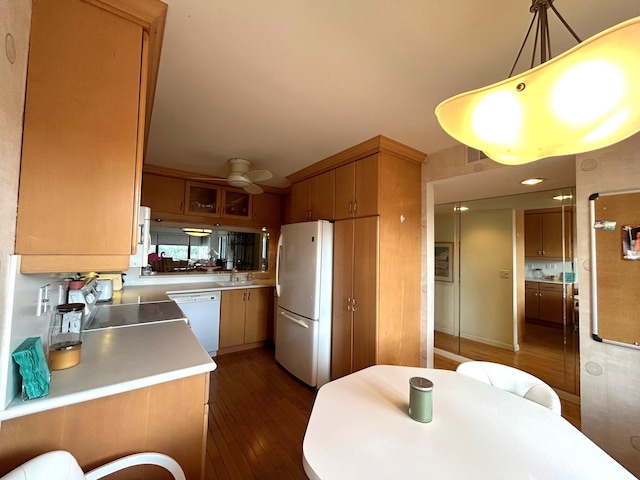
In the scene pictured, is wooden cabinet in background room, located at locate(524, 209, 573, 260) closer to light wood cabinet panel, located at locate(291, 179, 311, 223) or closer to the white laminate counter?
light wood cabinet panel, located at locate(291, 179, 311, 223)

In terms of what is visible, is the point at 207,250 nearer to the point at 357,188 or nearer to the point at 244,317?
the point at 244,317

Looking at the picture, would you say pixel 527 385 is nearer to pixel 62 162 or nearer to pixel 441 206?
pixel 62 162

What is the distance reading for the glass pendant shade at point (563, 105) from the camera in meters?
0.52

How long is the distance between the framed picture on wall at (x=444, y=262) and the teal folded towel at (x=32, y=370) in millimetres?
4221

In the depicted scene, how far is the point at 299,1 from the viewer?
973 mm

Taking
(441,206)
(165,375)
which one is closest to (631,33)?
(165,375)

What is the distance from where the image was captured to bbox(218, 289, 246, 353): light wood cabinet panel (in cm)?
327

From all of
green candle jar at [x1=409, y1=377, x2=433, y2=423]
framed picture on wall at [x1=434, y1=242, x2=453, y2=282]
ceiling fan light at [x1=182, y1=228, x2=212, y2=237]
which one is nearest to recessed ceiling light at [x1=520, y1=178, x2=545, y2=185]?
framed picture on wall at [x1=434, y1=242, x2=453, y2=282]

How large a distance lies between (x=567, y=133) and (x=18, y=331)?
184 cm

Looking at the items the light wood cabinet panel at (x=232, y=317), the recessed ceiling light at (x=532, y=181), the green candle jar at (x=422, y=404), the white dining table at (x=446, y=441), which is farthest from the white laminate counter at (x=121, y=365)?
the recessed ceiling light at (x=532, y=181)

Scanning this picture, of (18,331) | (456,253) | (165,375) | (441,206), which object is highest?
(441,206)

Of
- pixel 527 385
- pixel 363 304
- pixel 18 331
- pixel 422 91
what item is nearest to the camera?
pixel 18 331

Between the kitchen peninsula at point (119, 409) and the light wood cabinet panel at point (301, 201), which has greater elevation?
the light wood cabinet panel at point (301, 201)

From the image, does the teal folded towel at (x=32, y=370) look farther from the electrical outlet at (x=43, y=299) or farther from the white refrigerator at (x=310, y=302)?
the white refrigerator at (x=310, y=302)
